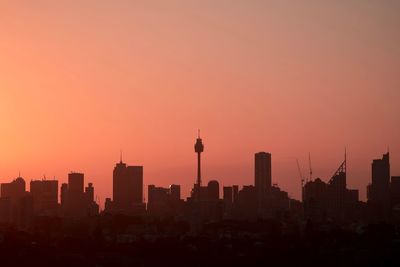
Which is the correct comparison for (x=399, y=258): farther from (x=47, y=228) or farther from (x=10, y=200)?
(x=10, y=200)

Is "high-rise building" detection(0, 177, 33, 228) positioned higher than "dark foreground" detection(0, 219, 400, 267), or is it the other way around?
"high-rise building" detection(0, 177, 33, 228)

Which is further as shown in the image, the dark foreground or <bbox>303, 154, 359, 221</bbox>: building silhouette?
<bbox>303, 154, 359, 221</bbox>: building silhouette

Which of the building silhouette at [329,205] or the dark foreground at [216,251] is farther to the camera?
the building silhouette at [329,205]

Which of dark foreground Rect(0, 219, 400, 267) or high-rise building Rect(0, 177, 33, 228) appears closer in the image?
dark foreground Rect(0, 219, 400, 267)

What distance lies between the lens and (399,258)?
246 feet

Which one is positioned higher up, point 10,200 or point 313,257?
point 10,200

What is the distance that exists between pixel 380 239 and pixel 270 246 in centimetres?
1660

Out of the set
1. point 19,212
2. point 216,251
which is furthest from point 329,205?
point 216,251

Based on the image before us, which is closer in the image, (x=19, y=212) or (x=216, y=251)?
(x=216, y=251)

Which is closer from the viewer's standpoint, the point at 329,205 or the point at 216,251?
the point at 216,251

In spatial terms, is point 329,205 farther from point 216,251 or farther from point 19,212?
point 216,251

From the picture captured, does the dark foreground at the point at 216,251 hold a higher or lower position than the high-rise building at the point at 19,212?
lower

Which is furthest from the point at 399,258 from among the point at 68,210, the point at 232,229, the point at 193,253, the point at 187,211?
the point at 68,210

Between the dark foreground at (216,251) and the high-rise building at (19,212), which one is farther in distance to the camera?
the high-rise building at (19,212)
